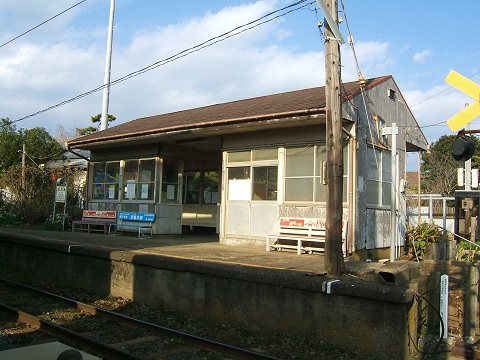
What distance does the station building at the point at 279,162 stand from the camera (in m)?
11.3

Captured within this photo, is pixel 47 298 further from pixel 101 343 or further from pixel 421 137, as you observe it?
pixel 421 137

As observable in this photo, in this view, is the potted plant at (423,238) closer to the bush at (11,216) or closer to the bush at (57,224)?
the bush at (57,224)

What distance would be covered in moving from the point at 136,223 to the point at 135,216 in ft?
1.00

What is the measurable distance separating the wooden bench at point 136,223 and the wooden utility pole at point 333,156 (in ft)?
29.9

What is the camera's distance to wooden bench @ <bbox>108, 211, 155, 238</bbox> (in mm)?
15539

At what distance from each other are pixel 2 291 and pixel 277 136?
7.71 meters

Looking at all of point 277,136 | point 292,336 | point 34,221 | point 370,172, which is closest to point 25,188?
point 34,221

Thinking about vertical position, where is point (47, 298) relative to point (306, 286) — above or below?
below

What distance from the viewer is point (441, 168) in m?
35.0

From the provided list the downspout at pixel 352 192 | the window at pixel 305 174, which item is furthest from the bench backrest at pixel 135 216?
the downspout at pixel 352 192

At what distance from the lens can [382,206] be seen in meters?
12.8

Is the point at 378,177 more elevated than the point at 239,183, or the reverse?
the point at 378,177

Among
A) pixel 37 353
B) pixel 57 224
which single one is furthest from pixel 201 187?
pixel 37 353

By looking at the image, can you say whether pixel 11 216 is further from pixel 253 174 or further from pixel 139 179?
pixel 253 174
